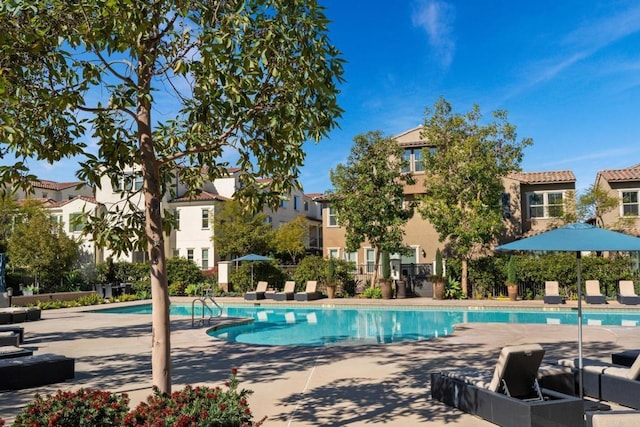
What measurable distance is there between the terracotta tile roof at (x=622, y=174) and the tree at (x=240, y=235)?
21.8 m

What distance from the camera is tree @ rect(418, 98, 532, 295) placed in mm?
25312

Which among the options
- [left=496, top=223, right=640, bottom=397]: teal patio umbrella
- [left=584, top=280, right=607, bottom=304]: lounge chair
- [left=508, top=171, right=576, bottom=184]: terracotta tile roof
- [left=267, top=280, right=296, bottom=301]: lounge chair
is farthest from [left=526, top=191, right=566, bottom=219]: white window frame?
[left=496, top=223, right=640, bottom=397]: teal patio umbrella

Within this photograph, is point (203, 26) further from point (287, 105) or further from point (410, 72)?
point (410, 72)

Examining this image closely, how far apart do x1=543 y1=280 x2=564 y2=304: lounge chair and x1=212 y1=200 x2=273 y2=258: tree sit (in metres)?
19.6

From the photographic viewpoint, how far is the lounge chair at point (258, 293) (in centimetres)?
2831

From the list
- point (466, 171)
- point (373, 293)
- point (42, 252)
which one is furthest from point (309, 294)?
point (42, 252)

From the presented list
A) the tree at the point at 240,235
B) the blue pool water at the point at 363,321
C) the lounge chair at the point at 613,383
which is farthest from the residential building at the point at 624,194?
the lounge chair at the point at 613,383

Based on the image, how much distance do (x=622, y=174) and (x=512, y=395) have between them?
28.3m

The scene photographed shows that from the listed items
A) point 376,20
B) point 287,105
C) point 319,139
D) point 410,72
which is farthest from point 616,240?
point 410,72

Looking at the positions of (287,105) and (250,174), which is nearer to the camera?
(287,105)

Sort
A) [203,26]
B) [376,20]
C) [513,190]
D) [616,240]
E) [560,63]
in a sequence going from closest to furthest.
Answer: [203,26] < [616,240] < [376,20] < [560,63] < [513,190]

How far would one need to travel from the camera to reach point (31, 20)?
4762 millimetres

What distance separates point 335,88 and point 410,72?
69.2 feet

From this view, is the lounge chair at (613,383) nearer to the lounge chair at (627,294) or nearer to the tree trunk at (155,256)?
the tree trunk at (155,256)
